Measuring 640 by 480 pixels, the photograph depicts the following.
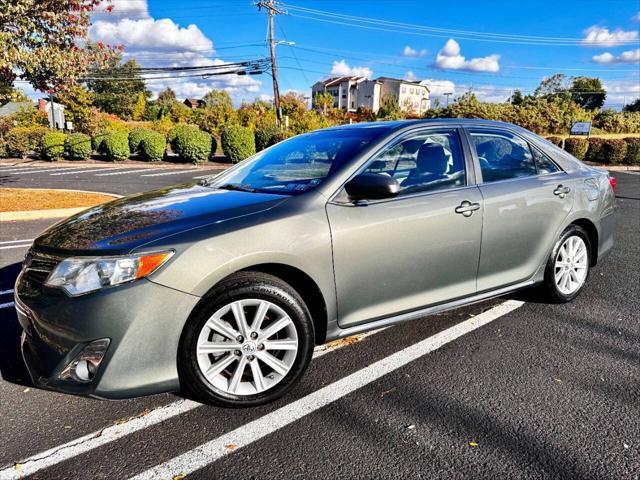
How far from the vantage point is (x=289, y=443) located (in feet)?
7.64

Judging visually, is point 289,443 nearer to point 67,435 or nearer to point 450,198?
point 67,435

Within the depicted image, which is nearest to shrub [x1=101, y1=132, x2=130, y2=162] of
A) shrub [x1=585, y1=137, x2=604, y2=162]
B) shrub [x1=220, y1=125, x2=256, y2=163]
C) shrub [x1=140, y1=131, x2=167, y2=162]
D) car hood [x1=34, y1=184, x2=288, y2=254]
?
shrub [x1=140, y1=131, x2=167, y2=162]

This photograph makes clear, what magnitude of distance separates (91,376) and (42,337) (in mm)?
334

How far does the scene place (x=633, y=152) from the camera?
79.9 ft

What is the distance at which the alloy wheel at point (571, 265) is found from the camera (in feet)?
13.3

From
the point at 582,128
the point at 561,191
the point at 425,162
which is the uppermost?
the point at 582,128

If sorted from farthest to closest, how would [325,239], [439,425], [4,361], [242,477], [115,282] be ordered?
[4,361] → [325,239] → [439,425] → [115,282] → [242,477]

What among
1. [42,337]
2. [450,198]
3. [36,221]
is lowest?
[36,221]

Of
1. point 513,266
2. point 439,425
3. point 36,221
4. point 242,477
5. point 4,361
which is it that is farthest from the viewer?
point 36,221

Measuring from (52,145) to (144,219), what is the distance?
23978 millimetres

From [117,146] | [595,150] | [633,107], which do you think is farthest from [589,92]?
[117,146]

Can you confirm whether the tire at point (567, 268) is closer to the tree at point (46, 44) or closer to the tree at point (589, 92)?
the tree at point (46, 44)

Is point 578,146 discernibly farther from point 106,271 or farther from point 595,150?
point 106,271

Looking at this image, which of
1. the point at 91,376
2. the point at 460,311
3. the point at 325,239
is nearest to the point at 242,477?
the point at 91,376
